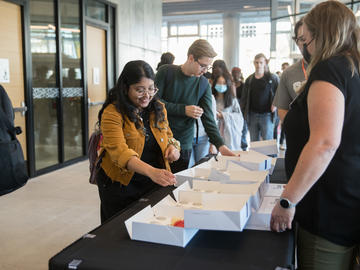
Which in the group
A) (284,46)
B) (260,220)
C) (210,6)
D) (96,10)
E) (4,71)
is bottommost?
(260,220)

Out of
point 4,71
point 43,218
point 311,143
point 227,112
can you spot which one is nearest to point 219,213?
point 311,143

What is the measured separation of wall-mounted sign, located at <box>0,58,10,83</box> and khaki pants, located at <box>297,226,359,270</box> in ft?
13.0

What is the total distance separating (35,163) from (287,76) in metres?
3.56

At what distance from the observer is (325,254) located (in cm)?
135

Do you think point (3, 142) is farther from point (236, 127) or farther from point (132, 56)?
point (132, 56)

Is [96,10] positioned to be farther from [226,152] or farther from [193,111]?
→ [226,152]

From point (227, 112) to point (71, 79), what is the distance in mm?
2641

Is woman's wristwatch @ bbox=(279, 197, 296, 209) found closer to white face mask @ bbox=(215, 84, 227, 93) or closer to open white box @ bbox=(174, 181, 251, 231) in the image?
open white box @ bbox=(174, 181, 251, 231)

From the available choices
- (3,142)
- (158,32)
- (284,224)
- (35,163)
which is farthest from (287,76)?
(158,32)

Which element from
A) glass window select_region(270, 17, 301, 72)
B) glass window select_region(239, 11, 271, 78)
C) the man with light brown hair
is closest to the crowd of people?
the man with light brown hair

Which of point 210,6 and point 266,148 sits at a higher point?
point 210,6

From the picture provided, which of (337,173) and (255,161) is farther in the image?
(255,161)

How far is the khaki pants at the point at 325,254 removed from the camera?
1340 millimetres

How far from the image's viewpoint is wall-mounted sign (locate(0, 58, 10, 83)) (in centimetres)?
434
